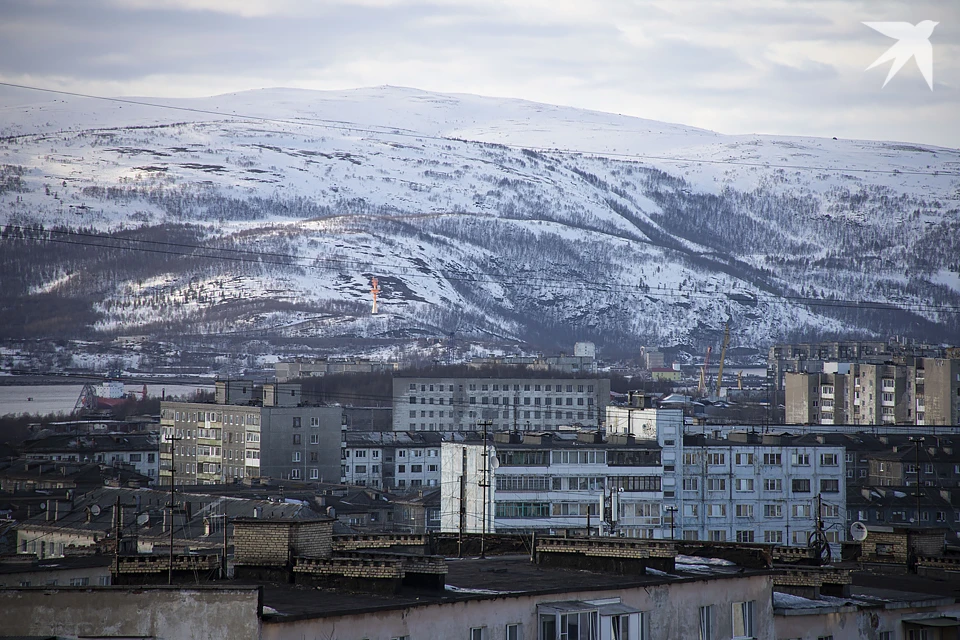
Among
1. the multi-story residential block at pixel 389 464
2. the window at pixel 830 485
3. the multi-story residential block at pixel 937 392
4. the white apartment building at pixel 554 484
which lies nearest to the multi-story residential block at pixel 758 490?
the window at pixel 830 485

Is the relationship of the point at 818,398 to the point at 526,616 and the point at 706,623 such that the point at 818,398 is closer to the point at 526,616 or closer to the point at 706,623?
the point at 706,623

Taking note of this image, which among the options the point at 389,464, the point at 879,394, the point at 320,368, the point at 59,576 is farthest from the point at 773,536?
the point at 320,368

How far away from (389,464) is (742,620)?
2448 inches

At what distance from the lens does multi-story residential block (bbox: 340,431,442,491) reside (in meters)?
76.6

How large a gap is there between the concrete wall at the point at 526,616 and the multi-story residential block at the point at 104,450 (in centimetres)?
6271

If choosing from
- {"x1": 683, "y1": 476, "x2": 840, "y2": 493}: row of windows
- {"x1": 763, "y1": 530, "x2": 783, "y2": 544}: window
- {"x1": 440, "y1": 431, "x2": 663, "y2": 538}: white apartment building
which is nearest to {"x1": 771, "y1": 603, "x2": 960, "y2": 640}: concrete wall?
{"x1": 440, "y1": 431, "x2": 663, "y2": 538}: white apartment building

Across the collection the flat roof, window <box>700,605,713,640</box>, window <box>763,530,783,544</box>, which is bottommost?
window <box>763,530,783,544</box>

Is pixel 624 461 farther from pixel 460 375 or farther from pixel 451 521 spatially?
pixel 460 375

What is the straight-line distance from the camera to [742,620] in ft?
50.9

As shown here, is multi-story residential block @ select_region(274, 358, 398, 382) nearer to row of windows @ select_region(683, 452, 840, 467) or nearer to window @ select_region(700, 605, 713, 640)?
row of windows @ select_region(683, 452, 840, 467)

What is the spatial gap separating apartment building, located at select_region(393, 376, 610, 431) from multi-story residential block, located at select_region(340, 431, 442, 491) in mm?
42857

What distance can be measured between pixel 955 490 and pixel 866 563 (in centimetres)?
3811

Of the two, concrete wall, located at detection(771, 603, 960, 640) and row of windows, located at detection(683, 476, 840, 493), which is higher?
concrete wall, located at detection(771, 603, 960, 640)

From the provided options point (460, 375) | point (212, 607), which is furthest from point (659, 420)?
point (460, 375)
